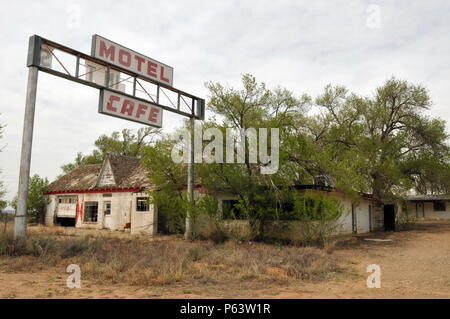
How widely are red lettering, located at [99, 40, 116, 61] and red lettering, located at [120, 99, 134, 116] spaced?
5.94 feet

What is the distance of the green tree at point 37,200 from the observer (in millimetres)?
28156

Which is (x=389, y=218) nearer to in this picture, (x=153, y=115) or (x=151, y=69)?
(x=153, y=115)

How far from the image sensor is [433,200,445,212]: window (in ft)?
138

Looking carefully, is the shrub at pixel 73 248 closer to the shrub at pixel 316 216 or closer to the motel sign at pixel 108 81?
the motel sign at pixel 108 81

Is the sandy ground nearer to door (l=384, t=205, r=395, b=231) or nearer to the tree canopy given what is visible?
the tree canopy

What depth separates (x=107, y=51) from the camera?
13.8 m

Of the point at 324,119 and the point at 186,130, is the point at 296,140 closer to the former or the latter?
the point at 186,130

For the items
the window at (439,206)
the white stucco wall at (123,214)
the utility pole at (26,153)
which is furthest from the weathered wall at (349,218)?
the window at (439,206)

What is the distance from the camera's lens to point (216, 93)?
1664cm

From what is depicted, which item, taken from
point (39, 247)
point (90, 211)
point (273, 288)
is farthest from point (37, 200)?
point (273, 288)

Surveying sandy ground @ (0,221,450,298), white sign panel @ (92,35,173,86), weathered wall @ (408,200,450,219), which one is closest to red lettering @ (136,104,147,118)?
Result: white sign panel @ (92,35,173,86)

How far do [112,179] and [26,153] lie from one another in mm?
12732

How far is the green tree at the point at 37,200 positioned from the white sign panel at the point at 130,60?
730 inches

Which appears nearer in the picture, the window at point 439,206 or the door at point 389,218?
the door at point 389,218
